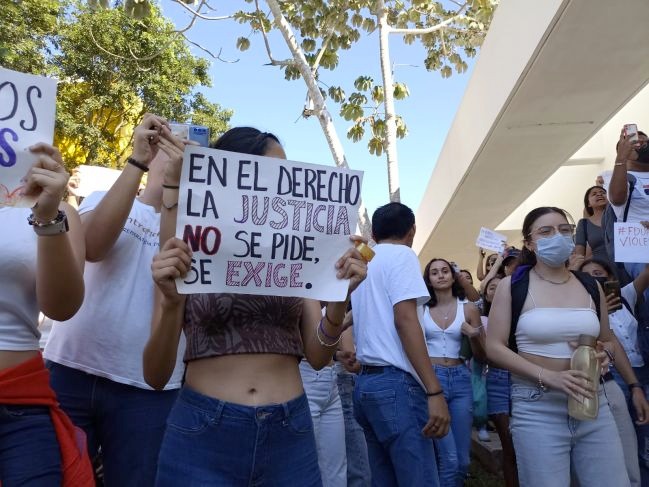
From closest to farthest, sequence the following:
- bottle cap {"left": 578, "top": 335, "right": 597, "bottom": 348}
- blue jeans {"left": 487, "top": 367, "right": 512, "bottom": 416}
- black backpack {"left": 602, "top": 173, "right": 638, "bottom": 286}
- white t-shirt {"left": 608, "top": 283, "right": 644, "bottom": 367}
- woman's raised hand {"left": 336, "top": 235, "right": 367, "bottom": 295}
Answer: woman's raised hand {"left": 336, "top": 235, "right": 367, "bottom": 295} < bottle cap {"left": 578, "top": 335, "right": 597, "bottom": 348} < white t-shirt {"left": 608, "top": 283, "right": 644, "bottom": 367} < black backpack {"left": 602, "top": 173, "right": 638, "bottom": 286} < blue jeans {"left": 487, "top": 367, "right": 512, "bottom": 416}

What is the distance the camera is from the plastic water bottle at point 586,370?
280 centimetres

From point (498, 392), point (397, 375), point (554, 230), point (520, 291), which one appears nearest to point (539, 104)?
point (498, 392)

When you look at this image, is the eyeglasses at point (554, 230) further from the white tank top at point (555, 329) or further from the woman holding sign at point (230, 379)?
the woman holding sign at point (230, 379)

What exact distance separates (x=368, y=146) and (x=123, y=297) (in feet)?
23.9

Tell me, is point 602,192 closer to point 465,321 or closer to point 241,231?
point 465,321

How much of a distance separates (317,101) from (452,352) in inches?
190

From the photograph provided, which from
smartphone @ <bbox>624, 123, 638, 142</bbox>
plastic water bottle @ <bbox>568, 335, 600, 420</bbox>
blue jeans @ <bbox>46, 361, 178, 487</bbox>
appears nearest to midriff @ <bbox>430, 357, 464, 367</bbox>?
plastic water bottle @ <bbox>568, 335, 600, 420</bbox>

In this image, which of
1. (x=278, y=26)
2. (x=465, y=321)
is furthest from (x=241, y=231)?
(x=278, y=26)

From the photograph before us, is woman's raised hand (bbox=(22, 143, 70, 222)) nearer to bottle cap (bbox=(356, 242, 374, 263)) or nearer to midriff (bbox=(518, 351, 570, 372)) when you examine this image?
bottle cap (bbox=(356, 242, 374, 263))

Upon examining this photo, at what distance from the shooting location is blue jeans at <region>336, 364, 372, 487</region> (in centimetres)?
401

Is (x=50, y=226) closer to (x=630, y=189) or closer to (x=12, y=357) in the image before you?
(x=12, y=357)

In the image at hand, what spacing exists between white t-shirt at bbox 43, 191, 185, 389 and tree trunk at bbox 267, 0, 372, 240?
5.64 m

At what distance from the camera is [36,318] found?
78.2 inches

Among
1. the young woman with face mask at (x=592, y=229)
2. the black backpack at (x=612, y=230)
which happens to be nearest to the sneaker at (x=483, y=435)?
the young woman with face mask at (x=592, y=229)
